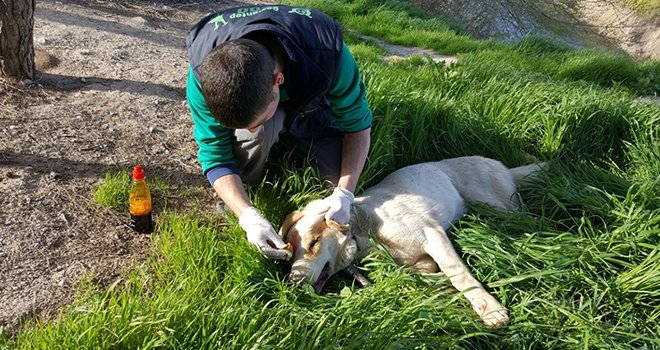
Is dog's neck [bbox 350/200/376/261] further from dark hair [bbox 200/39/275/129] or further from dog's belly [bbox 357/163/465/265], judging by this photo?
dark hair [bbox 200/39/275/129]

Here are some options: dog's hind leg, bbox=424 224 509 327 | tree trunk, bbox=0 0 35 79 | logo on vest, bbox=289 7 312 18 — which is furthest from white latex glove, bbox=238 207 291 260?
tree trunk, bbox=0 0 35 79

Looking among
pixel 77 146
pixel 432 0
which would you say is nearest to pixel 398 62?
pixel 77 146

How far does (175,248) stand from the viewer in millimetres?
2676

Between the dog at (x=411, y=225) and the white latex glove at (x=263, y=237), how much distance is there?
79mm

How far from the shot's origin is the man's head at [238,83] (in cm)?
216

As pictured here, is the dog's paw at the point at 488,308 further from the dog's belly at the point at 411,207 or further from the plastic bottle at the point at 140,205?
the plastic bottle at the point at 140,205

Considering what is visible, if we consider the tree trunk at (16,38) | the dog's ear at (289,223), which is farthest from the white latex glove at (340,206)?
the tree trunk at (16,38)

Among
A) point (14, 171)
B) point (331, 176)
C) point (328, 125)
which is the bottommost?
point (14, 171)

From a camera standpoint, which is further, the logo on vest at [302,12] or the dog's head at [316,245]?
the logo on vest at [302,12]

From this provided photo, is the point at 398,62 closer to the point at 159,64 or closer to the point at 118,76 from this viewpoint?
the point at 159,64

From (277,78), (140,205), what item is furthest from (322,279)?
(140,205)

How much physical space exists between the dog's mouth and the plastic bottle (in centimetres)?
109

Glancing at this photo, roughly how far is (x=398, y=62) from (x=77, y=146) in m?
3.45

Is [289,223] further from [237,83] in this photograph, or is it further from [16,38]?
[16,38]
